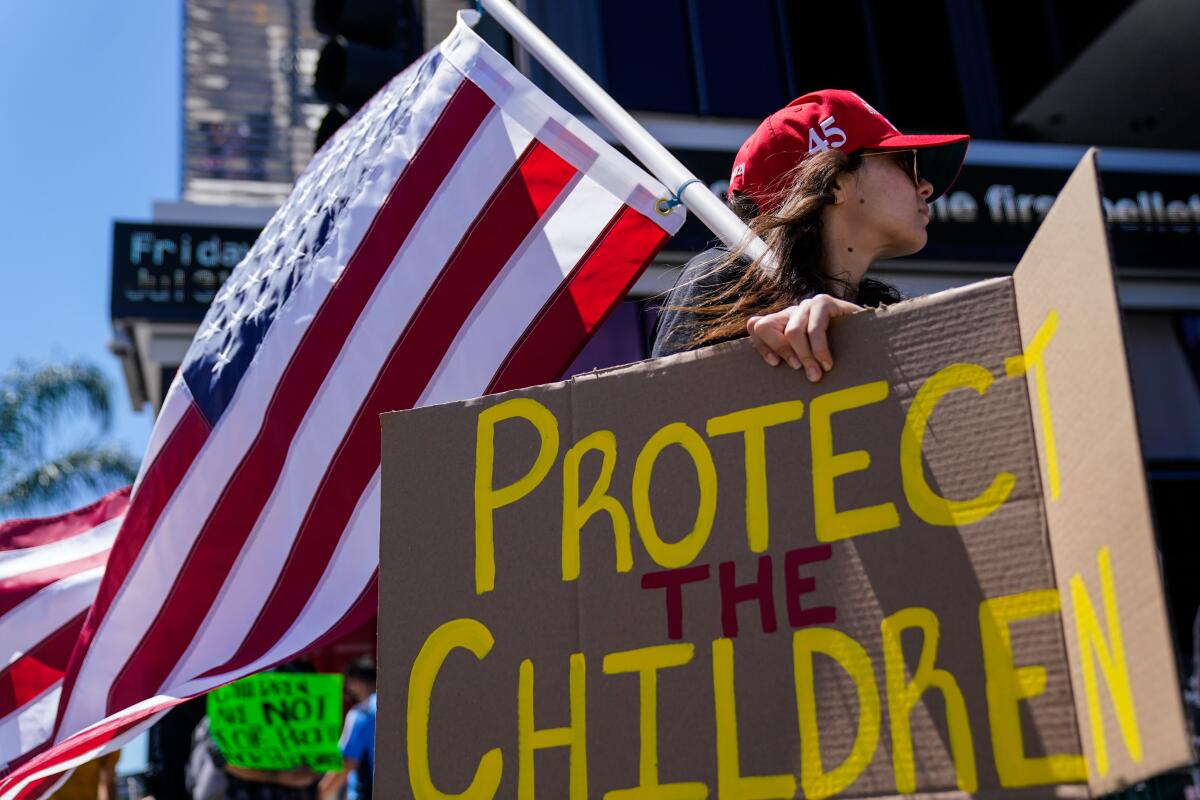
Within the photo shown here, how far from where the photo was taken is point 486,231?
3137mm

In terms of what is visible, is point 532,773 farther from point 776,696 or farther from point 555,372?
point 555,372

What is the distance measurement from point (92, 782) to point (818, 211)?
179 inches

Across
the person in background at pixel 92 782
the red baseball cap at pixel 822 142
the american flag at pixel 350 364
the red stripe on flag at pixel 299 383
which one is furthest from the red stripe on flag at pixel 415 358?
the person in background at pixel 92 782

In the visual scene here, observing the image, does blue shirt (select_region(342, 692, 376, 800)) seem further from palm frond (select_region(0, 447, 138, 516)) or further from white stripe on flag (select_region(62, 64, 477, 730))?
palm frond (select_region(0, 447, 138, 516))

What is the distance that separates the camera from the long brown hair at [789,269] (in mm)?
2072

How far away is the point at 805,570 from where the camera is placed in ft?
5.48

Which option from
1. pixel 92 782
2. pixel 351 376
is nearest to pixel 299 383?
pixel 351 376

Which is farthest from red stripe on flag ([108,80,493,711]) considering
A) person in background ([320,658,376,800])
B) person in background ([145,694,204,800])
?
person in background ([145,694,204,800])

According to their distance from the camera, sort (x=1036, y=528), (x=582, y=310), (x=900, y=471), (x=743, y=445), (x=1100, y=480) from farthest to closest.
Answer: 1. (x=582, y=310)
2. (x=743, y=445)
3. (x=900, y=471)
4. (x=1036, y=528)
5. (x=1100, y=480)

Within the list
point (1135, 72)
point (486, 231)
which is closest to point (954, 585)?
point (486, 231)

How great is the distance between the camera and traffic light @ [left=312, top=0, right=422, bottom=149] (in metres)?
4.69

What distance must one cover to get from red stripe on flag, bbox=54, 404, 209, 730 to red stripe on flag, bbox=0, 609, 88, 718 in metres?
0.18

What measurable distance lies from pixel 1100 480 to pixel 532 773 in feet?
2.73

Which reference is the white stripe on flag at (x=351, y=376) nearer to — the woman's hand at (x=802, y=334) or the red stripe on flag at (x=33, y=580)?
the red stripe on flag at (x=33, y=580)
